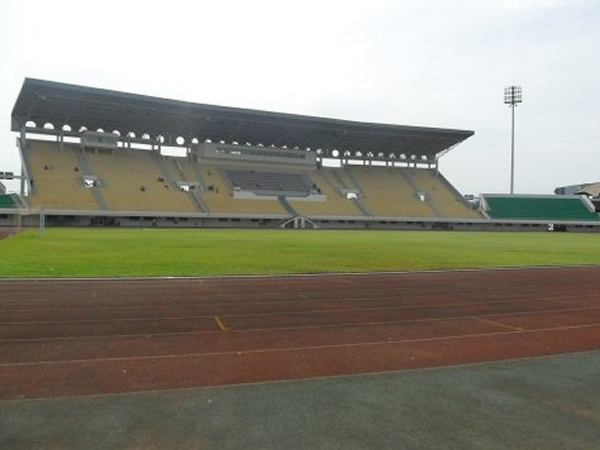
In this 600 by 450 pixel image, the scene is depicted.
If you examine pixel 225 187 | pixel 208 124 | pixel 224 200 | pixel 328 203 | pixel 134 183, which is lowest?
pixel 328 203

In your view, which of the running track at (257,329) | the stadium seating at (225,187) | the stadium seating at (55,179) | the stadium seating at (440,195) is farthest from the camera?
the stadium seating at (440,195)

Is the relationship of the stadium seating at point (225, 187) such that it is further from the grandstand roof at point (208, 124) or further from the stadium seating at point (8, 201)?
the grandstand roof at point (208, 124)

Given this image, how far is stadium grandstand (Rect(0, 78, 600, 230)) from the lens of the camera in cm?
5641

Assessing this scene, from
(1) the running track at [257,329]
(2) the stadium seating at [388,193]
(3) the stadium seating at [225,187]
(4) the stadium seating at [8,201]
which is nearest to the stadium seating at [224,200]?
(3) the stadium seating at [225,187]

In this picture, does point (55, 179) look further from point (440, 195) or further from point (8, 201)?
point (440, 195)

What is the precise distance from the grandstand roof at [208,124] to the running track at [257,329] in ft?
157

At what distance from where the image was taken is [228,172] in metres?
71.0

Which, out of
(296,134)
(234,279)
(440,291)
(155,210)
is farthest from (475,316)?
(296,134)

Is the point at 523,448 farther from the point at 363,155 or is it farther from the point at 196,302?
the point at 363,155

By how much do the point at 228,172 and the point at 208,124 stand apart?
24.0 feet

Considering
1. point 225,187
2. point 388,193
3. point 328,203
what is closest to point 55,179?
point 225,187

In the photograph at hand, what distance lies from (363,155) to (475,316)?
72.7 m

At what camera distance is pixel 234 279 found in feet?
50.1

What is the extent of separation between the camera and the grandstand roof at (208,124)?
184 feet
